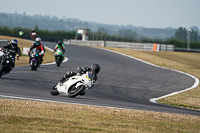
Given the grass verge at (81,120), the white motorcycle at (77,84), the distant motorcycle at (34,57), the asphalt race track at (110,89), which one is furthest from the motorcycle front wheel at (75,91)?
the distant motorcycle at (34,57)

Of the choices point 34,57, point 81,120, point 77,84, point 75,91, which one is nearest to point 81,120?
point 81,120

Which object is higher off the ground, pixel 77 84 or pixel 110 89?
pixel 77 84

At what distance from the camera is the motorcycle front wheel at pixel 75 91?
40.4ft

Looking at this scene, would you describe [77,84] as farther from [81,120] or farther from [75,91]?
[81,120]

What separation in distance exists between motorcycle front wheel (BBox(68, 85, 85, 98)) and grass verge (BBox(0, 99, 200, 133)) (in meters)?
1.76

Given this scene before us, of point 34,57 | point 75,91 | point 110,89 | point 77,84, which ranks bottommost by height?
point 110,89

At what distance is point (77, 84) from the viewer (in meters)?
12.4

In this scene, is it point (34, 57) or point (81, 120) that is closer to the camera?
point (81, 120)

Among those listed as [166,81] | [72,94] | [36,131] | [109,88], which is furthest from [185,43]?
[36,131]

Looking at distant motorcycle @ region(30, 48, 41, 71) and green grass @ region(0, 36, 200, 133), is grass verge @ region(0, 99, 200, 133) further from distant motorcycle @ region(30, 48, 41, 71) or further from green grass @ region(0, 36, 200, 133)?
distant motorcycle @ region(30, 48, 41, 71)

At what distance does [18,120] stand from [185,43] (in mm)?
80964

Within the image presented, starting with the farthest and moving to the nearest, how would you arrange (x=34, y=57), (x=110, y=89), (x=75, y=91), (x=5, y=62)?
(x=34, y=57), (x=110, y=89), (x=5, y=62), (x=75, y=91)

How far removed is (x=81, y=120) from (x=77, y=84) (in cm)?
398

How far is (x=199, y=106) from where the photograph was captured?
48.0 feet
